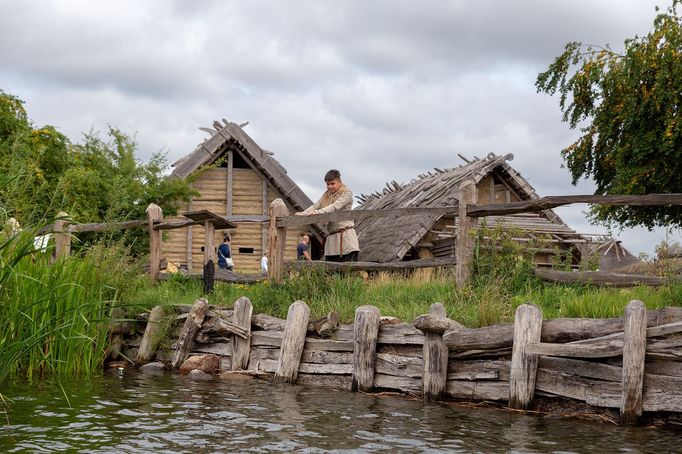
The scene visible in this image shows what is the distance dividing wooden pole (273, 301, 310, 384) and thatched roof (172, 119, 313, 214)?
14219mm

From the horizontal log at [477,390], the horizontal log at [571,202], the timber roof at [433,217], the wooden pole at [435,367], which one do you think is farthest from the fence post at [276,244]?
the timber roof at [433,217]

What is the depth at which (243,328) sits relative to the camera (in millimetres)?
10641

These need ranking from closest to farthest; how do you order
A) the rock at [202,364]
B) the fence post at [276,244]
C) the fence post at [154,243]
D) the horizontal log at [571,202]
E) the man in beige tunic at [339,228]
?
the horizontal log at [571,202] → the rock at [202,364] → the fence post at [276,244] → the man in beige tunic at [339,228] → the fence post at [154,243]

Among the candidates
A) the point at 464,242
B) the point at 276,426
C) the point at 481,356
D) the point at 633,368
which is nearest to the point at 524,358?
the point at 481,356

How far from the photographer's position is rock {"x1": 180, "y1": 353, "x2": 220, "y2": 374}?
35.7ft

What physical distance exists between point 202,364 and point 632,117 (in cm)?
1468

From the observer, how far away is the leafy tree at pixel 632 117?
68.7ft

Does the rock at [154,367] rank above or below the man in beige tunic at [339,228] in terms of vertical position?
below

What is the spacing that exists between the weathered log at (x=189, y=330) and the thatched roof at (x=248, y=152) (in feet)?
42.9

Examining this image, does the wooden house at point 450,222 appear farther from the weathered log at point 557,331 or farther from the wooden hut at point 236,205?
the weathered log at point 557,331

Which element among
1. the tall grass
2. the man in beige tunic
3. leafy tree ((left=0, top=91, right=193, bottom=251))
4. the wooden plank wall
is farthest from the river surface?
the wooden plank wall

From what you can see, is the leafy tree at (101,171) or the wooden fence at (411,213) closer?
the wooden fence at (411,213)

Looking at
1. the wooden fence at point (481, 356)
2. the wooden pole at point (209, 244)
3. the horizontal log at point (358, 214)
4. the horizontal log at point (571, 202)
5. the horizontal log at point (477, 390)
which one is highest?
the horizontal log at point (571, 202)

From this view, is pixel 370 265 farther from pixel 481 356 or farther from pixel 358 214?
pixel 481 356
